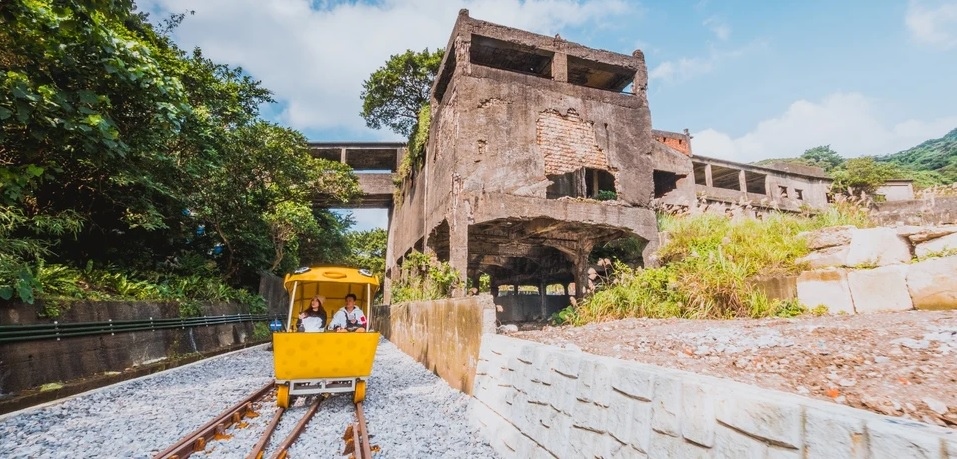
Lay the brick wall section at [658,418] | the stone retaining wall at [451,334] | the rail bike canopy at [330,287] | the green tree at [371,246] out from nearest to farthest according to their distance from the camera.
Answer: the brick wall section at [658,418]
the stone retaining wall at [451,334]
the rail bike canopy at [330,287]
the green tree at [371,246]

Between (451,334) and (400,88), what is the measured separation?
18148 mm

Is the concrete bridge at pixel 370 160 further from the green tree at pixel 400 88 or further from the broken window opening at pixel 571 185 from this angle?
the broken window opening at pixel 571 185

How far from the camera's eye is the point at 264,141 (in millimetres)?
13844

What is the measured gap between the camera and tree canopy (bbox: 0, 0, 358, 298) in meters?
5.22

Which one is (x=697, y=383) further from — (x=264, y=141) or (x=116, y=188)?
(x=264, y=141)

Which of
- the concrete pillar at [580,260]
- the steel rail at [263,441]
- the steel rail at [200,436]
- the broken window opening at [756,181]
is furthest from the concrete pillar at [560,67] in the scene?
the broken window opening at [756,181]

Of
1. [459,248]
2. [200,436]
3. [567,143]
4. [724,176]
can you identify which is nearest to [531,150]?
[567,143]

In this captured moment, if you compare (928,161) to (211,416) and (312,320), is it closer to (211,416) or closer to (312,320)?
(312,320)

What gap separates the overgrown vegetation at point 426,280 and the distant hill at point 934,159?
46.7m

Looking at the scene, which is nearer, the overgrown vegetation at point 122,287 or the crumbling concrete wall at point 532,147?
the overgrown vegetation at point 122,287

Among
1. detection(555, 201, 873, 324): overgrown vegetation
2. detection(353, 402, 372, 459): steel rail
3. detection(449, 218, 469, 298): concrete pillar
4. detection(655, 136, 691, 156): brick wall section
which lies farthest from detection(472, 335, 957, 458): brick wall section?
detection(655, 136, 691, 156): brick wall section

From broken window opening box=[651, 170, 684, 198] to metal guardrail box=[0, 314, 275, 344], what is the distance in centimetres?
2141

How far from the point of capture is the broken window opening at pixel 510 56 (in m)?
13.0

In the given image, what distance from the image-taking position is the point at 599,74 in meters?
15.0
